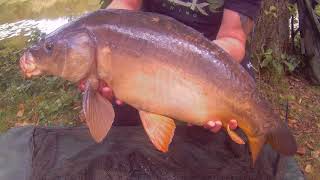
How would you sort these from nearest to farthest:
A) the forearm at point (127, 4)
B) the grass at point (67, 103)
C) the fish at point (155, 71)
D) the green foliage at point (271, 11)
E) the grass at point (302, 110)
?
the fish at point (155, 71) → the forearm at point (127, 4) → the grass at point (302, 110) → the grass at point (67, 103) → the green foliage at point (271, 11)

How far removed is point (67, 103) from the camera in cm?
275

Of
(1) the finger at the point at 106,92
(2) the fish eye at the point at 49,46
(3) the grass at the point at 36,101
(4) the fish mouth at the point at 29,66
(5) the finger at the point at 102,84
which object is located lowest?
(3) the grass at the point at 36,101

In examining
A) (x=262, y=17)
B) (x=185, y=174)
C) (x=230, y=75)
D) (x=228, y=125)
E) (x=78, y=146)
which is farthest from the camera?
(x=262, y=17)

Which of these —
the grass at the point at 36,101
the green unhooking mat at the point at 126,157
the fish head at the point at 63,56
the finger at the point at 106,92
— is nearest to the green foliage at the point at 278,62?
the green unhooking mat at the point at 126,157

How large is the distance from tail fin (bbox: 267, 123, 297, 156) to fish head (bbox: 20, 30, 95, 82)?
2.12 feet

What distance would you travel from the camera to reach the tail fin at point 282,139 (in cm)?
159

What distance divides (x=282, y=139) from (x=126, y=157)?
0.65m

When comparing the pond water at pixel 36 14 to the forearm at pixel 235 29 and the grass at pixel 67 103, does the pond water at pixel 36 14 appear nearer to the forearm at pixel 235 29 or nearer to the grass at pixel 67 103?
the grass at pixel 67 103

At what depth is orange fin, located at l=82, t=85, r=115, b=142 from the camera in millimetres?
1595

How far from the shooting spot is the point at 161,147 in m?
1.58

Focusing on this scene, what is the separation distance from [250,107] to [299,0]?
1.60 meters

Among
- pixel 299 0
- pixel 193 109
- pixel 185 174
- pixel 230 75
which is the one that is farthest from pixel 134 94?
pixel 299 0

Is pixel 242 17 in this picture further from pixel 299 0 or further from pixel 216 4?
pixel 299 0

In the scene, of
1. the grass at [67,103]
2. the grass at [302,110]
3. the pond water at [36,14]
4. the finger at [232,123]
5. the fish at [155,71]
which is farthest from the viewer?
the pond water at [36,14]
